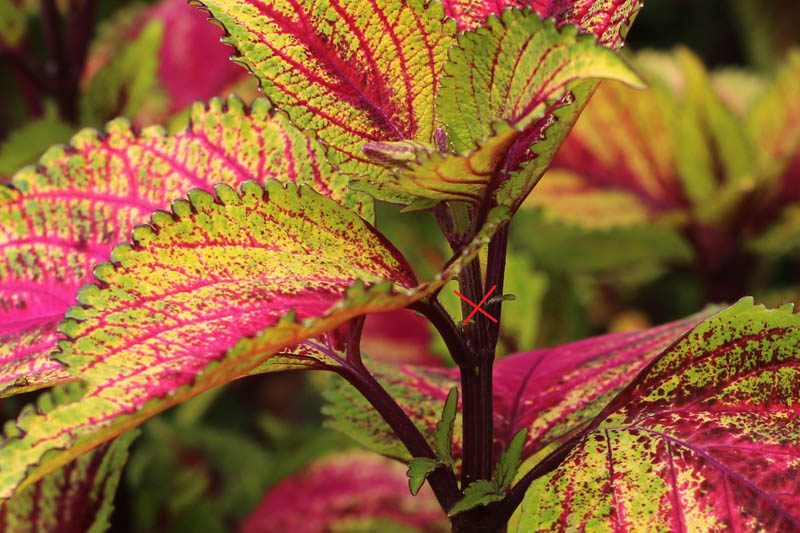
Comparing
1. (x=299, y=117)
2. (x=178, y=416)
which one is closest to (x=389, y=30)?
(x=299, y=117)

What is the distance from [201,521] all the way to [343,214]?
0.54 meters

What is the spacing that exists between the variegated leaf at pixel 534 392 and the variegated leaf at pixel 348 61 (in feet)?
0.48

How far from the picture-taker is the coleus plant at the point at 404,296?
38 cm

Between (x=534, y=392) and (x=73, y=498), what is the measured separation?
0.86 feet

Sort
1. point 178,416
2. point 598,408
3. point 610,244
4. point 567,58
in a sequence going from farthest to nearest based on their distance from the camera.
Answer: point 178,416 < point 610,244 < point 598,408 < point 567,58

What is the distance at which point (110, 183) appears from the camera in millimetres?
549

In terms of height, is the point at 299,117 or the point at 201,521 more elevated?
the point at 299,117

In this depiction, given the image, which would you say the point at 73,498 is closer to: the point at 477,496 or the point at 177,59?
the point at 477,496

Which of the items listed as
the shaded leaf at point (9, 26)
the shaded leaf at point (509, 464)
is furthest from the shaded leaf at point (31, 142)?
the shaded leaf at point (509, 464)

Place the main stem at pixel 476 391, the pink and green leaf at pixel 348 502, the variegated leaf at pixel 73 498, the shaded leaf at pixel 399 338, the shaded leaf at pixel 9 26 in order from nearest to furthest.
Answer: the main stem at pixel 476 391 → the variegated leaf at pixel 73 498 → the pink and green leaf at pixel 348 502 → the shaded leaf at pixel 9 26 → the shaded leaf at pixel 399 338

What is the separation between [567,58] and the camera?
374 millimetres

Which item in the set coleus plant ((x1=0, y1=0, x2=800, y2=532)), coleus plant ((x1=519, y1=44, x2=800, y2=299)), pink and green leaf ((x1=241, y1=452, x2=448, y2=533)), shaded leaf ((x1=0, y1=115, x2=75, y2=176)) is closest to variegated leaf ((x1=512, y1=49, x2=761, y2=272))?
coleus plant ((x1=519, y1=44, x2=800, y2=299))

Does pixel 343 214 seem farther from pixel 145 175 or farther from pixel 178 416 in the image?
pixel 178 416

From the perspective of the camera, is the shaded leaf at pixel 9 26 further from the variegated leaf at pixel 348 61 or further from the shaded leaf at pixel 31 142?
the variegated leaf at pixel 348 61
